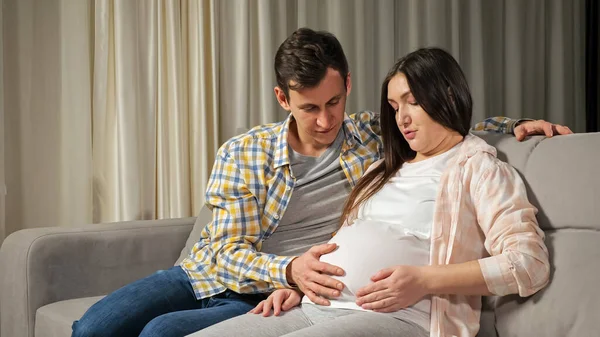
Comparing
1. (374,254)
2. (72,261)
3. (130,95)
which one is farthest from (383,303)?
(130,95)

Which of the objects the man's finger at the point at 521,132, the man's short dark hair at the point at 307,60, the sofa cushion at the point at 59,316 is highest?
the man's short dark hair at the point at 307,60

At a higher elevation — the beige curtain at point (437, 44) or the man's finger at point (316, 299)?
the beige curtain at point (437, 44)

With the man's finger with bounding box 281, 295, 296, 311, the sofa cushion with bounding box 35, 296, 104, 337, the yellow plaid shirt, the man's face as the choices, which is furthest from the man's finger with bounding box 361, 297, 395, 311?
the sofa cushion with bounding box 35, 296, 104, 337

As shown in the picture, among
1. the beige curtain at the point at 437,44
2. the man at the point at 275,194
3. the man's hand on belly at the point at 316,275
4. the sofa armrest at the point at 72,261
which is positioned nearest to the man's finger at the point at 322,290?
the man's hand on belly at the point at 316,275

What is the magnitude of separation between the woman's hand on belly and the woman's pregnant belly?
62mm

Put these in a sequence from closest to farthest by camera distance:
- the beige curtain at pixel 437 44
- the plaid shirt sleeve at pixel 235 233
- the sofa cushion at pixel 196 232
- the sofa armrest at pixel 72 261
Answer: the plaid shirt sleeve at pixel 235 233, the sofa armrest at pixel 72 261, the sofa cushion at pixel 196 232, the beige curtain at pixel 437 44

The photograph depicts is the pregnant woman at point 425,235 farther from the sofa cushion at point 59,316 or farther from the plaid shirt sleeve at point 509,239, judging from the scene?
the sofa cushion at point 59,316

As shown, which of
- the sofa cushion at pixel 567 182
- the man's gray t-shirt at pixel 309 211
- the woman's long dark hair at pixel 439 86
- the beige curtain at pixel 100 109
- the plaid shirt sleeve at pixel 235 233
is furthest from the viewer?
the beige curtain at pixel 100 109

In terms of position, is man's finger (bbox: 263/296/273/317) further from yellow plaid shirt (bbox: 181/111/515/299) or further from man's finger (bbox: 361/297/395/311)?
man's finger (bbox: 361/297/395/311)

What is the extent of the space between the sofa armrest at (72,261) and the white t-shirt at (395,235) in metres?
0.88

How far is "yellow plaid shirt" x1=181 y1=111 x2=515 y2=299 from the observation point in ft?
5.73

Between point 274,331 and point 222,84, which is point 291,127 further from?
point 222,84

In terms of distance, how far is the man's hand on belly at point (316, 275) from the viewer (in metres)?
1.49

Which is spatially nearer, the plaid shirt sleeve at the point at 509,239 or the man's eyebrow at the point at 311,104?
the plaid shirt sleeve at the point at 509,239
